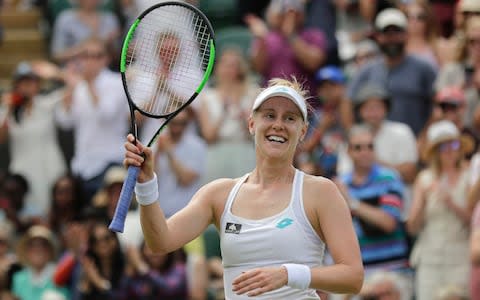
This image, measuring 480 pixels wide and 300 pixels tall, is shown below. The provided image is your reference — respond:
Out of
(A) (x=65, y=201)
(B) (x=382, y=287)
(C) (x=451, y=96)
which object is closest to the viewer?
(B) (x=382, y=287)

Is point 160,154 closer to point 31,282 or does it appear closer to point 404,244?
point 31,282

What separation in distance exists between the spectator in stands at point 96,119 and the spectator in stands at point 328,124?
173cm

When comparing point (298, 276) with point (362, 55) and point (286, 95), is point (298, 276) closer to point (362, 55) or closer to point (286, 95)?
point (286, 95)

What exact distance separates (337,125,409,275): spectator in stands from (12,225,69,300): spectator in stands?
250 centimetres

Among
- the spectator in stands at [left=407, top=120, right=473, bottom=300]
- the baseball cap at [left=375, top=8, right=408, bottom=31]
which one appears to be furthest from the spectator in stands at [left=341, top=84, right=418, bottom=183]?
the baseball cap at [left=375, top=8, right=408, bottom=31]

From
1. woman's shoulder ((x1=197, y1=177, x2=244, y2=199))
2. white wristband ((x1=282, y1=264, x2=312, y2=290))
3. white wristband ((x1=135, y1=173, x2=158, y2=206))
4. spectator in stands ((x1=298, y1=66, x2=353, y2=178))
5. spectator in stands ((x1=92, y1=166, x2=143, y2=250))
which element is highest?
white wristband ((x1=135, y1=173, x2=158, y2=206))

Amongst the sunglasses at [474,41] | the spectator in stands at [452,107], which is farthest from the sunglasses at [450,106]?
the sunglasses at [474,41]

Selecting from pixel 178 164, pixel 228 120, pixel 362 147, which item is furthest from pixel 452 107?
pixel 178 164

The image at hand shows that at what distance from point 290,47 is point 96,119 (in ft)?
6.06

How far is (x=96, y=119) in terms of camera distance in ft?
36.3

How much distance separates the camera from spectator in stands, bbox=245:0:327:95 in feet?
37.2

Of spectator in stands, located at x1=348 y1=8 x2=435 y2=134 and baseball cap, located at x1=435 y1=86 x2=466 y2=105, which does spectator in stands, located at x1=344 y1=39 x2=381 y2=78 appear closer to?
spectator in stands, located at x1=348 y1=8 x2=435 y2=134

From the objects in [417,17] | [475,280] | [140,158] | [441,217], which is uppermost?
[140,158]

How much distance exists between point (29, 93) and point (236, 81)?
1876 millimetres
